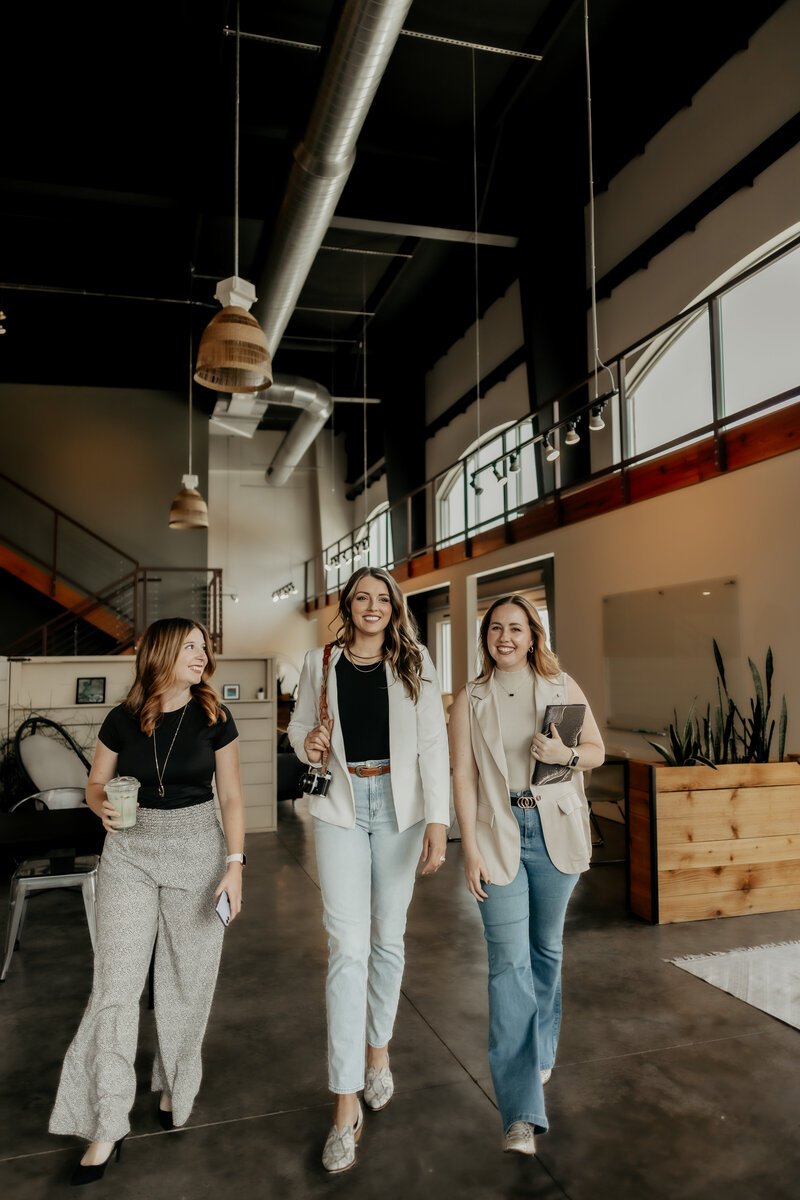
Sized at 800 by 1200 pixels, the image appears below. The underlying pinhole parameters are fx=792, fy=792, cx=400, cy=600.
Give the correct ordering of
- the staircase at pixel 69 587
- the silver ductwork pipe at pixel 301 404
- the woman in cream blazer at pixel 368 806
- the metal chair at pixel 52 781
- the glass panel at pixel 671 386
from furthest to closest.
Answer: the silver ductwork pipe at pixel 301 404, the staircase at pixel 69 587, the glass panel at pixel 671 386, the metal chair at pixel 52 781, the woman in cream blazer at pixel 368 806

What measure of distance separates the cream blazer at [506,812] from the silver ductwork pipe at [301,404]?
8722 mm

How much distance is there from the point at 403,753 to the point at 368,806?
17 cm

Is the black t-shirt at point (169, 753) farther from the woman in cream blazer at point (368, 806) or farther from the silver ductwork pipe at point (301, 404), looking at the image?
the silver ductwork pipe at point (301, 404)

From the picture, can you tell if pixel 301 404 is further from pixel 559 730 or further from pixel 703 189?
pixel 559 730

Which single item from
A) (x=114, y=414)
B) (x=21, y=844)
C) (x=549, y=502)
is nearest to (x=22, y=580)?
(x=114, y=414)

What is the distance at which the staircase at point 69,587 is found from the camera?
11.1m

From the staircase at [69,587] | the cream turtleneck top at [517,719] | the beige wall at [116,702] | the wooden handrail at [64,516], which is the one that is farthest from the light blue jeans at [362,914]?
the wooden handrail at [64,516]

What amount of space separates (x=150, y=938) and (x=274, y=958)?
176 centimetres

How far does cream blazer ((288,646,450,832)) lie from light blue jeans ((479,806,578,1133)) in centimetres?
24

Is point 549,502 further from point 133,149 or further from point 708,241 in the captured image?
point 133,149

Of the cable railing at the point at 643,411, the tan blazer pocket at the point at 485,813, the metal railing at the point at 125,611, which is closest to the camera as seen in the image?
the tan blazer pocket at the point at 485,813

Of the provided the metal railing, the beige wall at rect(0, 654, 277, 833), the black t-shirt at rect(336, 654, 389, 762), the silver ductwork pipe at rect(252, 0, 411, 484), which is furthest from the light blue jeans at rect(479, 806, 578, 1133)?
the metal railing

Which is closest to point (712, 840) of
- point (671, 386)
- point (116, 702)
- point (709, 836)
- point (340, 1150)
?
point (709, 836)

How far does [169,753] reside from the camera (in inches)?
86.4
